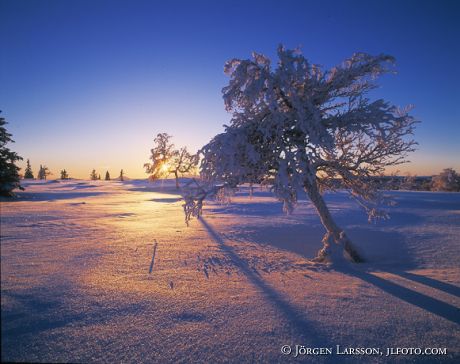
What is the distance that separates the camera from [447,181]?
114 ft

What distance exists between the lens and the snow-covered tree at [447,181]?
34.1 metres

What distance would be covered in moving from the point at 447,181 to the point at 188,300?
43509 mm

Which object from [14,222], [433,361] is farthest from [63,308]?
[433,361]

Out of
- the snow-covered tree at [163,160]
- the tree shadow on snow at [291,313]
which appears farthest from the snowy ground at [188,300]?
the snow-covered tree at [163,160]

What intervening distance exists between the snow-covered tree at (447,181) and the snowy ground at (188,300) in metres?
35.6

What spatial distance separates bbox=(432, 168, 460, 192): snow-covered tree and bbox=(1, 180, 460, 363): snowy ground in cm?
3560

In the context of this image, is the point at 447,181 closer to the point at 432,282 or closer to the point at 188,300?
the point at 432,282

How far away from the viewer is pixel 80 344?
2.39 m

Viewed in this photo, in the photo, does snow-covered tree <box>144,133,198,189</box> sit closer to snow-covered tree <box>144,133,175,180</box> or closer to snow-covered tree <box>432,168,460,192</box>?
snow-covered tree <box>144,133,175,180</box>

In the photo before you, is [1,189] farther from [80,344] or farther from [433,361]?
[433,361]

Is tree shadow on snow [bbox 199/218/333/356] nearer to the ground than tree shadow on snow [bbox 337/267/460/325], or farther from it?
farther from it

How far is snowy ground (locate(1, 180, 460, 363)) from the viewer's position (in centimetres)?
186

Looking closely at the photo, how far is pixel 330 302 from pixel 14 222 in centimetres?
434

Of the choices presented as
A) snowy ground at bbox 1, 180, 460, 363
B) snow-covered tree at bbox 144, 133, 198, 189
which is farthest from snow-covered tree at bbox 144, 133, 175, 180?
snowy ground at bbox 1, 180, 460, 363
